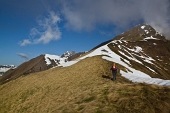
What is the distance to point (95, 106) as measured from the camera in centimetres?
1422

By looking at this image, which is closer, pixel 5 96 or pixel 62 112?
pixel 62 112

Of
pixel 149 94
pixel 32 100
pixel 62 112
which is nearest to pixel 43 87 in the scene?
pixel 32 100

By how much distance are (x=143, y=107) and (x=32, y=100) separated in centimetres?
1890

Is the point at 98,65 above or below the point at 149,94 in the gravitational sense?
above

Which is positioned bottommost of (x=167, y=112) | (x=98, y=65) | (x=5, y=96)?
(x=167, y=112)

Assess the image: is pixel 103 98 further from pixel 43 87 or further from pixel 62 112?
pixel 43 87

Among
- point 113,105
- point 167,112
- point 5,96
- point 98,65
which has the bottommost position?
point 167,112

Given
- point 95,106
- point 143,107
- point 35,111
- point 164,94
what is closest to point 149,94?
point 164,94

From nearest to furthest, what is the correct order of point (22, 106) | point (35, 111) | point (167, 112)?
point (167, 112), point (35, 111), point (22, 106)

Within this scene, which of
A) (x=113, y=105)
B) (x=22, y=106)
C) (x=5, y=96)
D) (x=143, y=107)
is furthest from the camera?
(x=5, y=96)

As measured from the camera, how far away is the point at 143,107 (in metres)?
12.9

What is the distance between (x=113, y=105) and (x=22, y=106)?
1707cm

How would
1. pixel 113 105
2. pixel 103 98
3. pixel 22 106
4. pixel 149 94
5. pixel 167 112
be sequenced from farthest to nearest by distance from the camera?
pixel 22 106, pixel 103 98, pixel 149 94, pixel 113 105, pixel 167 112

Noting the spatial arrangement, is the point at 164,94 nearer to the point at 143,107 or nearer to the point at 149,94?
the point at 149,94
